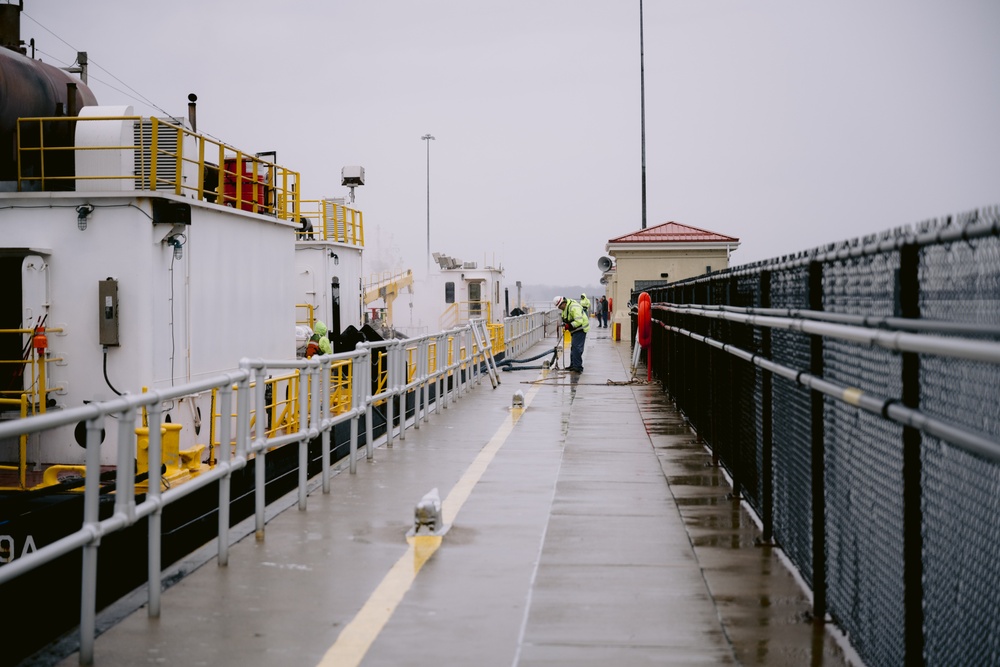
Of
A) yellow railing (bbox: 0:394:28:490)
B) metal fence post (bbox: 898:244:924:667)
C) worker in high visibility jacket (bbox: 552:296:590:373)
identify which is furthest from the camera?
worker in high visibility jacket (bbox: 552:296:590:373)

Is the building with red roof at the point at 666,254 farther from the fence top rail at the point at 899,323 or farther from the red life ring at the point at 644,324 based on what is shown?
the fence top rail at the point at 899,323

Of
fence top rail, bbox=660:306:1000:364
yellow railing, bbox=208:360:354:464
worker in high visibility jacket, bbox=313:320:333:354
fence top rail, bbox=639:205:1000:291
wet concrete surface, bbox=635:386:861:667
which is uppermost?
fence top rail, bbox=639:205:1000:291

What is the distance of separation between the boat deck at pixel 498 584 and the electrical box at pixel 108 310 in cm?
379

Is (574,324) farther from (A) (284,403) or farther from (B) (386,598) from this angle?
(B) (386,598)

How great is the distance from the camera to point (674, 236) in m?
41.9

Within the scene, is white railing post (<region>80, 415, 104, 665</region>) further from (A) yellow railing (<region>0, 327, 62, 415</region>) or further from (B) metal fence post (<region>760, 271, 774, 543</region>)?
(A) yellow railing (<region>0, 327, 62, 415</region>)

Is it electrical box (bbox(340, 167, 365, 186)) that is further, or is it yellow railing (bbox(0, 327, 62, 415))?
electrical box (bbox(340, 167, 365, 186))

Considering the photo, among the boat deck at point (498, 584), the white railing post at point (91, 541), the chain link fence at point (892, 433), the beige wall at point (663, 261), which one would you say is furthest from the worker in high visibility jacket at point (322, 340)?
the beige wall at point (663, 261)

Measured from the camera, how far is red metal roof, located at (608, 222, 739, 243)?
41.1 metres

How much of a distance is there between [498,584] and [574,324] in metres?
18.4

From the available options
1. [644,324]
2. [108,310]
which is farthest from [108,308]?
[644,324]

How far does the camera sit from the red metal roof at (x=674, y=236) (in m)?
41.1

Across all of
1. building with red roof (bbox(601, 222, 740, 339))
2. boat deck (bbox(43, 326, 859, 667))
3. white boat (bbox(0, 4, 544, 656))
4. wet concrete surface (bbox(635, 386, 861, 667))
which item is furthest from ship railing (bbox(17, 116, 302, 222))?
building with red roof (bbox(601, 222, 740, 339))

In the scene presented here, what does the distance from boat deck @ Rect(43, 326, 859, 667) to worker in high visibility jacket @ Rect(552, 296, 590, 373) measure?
13.5m
